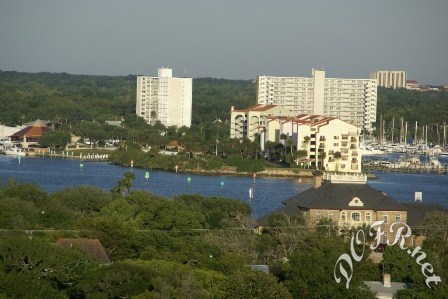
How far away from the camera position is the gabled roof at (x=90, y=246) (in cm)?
1283

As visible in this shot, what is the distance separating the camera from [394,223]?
16562 millimetres

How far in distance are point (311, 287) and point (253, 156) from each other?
1137 inches

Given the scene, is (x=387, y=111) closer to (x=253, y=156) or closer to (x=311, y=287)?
(x=253, y=156)

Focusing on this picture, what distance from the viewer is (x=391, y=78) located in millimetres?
94188

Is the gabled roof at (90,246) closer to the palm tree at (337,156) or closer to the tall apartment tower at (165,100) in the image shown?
the palm tree at (337,156)

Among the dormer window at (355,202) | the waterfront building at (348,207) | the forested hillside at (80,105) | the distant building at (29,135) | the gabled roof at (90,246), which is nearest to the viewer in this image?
the gabled roof at (90,246)

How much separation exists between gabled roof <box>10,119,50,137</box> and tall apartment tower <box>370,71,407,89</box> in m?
48.7

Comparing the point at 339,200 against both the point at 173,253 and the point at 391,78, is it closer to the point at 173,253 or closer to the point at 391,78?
the point at 173,253

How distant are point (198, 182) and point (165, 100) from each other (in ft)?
68.4

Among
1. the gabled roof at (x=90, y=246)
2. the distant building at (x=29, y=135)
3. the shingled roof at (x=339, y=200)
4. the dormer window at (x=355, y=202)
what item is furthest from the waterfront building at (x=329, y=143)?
the gabled roof at (x=90, y=246)

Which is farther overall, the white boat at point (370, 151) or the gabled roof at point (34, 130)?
the white boat at point (370, 151)

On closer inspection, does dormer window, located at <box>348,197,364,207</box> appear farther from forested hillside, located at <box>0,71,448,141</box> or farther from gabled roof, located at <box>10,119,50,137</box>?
forested hillside, located at <box>0,71,448,141</box>

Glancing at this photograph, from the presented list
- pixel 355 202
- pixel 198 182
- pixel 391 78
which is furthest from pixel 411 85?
pixel 355 202

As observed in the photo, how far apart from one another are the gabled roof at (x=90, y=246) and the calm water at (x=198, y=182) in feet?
35.0
